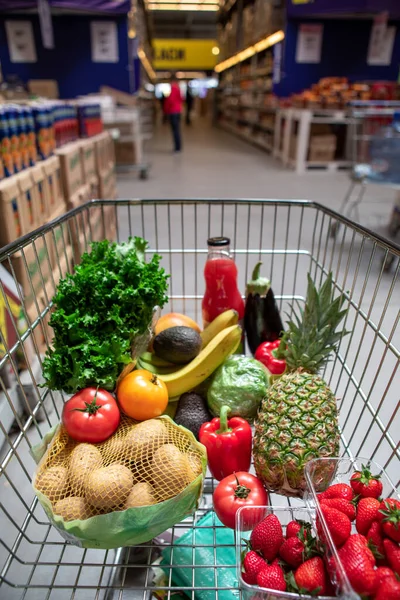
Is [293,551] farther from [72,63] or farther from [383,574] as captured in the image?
[72,63]

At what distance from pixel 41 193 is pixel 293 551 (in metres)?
2.03

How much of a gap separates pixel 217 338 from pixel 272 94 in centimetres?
956

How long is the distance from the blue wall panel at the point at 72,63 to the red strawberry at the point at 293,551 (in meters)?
8.47

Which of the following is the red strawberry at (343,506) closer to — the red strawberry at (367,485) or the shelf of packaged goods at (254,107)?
the red strawberry at (367,485)

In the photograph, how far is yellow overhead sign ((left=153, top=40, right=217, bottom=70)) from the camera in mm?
23562

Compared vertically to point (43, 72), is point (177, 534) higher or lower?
lower

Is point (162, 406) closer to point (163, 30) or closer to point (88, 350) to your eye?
point (88, 350)

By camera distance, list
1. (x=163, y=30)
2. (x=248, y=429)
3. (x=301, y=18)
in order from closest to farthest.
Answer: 1. (x=248, y=429)
2. (x=301, y=18)
3. (x=163, y=30)

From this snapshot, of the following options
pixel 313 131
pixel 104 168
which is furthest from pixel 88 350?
pixel 313 131

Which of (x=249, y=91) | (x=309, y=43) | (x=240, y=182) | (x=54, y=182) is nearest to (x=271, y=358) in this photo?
(x=54, y=182)

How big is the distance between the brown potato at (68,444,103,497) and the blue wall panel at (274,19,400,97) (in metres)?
9.36

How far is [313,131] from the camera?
749 centimetres

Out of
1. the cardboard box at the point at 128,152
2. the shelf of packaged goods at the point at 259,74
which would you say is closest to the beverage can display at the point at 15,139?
the cardboard box at the point at 128,152

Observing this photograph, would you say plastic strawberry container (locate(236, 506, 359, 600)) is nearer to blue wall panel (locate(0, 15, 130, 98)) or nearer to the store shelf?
blue wall panel (locate(0, 15, 130, 98))
